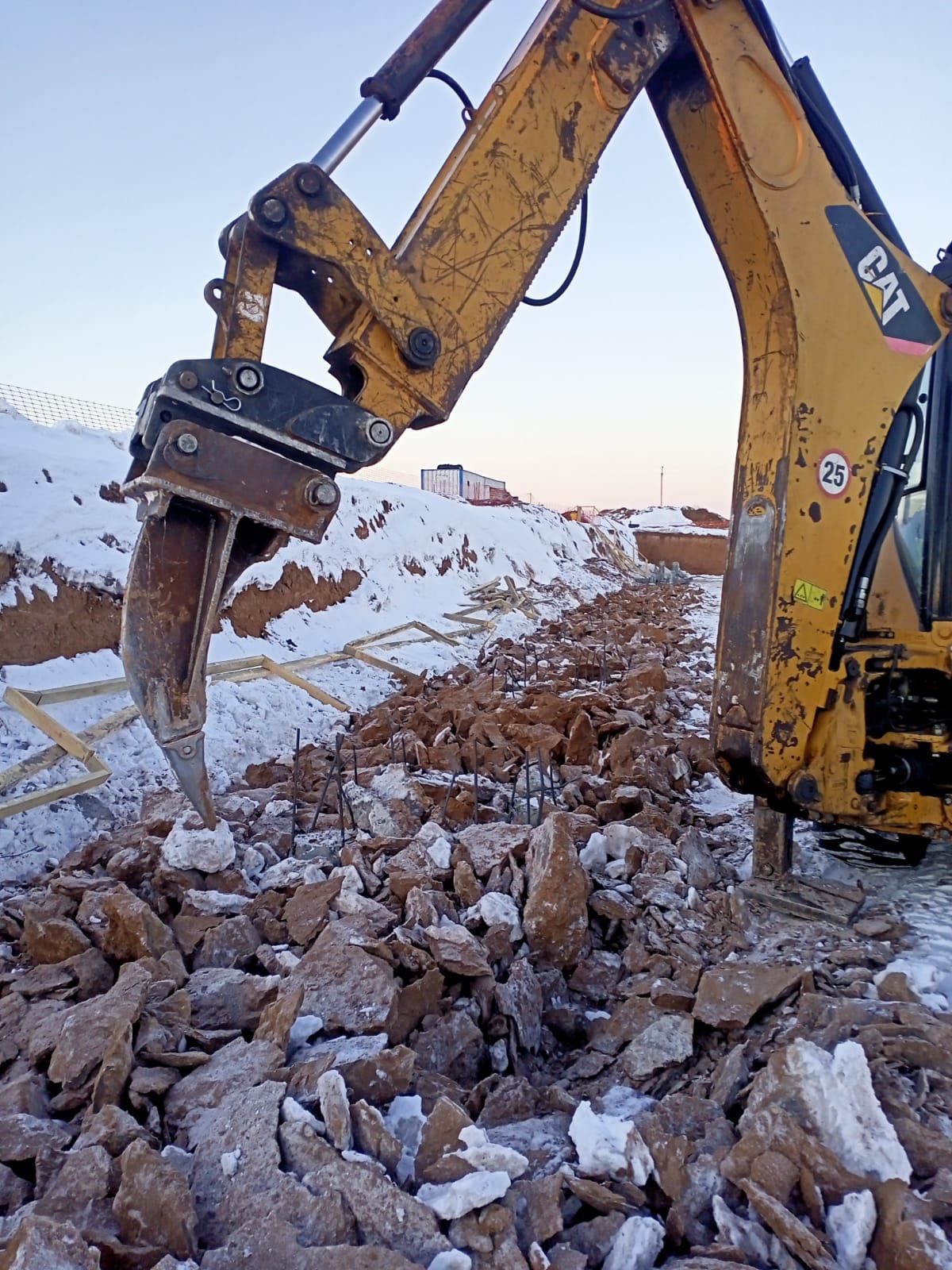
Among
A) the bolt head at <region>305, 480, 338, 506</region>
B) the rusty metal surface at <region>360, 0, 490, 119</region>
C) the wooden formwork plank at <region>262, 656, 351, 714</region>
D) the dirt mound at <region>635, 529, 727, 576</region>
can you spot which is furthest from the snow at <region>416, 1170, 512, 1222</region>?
the dirt mound at <region>635, 529, 727, 576</region>

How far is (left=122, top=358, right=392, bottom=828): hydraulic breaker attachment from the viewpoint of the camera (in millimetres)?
→ 1979

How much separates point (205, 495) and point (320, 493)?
0.30 metres

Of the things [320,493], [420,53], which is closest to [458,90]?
[420,53]

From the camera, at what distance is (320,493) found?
212 cm

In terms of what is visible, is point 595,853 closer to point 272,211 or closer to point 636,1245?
point 636,1245

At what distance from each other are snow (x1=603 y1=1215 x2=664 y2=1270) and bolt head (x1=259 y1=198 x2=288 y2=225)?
2.50 m

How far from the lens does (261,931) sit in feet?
9.39

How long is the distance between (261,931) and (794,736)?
84.8 inches

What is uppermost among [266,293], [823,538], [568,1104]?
[266,293]

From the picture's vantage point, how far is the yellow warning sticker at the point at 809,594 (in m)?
2.97

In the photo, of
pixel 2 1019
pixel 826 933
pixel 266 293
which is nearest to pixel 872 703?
pixel 826 933

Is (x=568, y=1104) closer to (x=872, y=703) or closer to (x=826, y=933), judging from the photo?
(x=826, y=933)

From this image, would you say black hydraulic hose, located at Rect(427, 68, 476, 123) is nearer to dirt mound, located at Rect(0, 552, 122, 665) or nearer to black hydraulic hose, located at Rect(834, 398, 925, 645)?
black hydraulic hose, located at Rect(834, 398, 925, 645)

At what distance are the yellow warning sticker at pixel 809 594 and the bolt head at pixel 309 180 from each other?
83.7 inches
